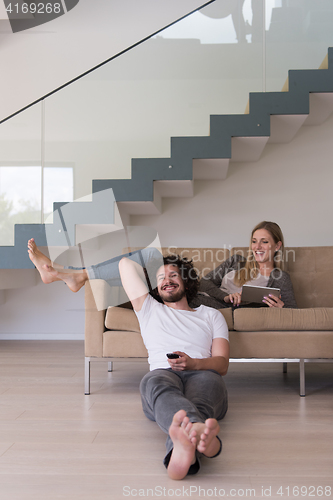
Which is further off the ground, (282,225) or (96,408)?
(282,225)

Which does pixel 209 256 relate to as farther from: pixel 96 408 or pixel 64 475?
pixel 64 475

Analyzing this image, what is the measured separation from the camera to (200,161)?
320 cm

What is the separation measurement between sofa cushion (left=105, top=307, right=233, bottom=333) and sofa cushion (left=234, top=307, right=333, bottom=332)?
5 centimetres

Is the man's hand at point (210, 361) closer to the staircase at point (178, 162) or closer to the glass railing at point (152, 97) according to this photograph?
the staircase at point (178, 162)

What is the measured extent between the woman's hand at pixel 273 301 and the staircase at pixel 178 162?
3.87ft

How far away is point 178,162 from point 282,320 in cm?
148

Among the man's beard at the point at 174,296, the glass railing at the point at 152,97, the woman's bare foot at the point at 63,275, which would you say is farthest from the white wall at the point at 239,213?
the man's beard at the point at 174,296

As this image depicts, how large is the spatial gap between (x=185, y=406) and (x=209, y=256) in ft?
5.90

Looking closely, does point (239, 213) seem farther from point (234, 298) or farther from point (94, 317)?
point (94, 317)

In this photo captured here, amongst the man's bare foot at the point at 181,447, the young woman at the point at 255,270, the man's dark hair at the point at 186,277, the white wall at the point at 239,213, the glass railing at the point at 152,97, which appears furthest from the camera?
the white wall at the point at 239,213

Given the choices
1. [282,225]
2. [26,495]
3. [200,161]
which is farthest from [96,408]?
[282,225]

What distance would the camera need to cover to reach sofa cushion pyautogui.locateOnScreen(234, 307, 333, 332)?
2143 millimetres

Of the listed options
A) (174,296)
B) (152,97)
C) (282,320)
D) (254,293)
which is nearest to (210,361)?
(174,296)

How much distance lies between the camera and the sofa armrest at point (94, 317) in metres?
2.19
